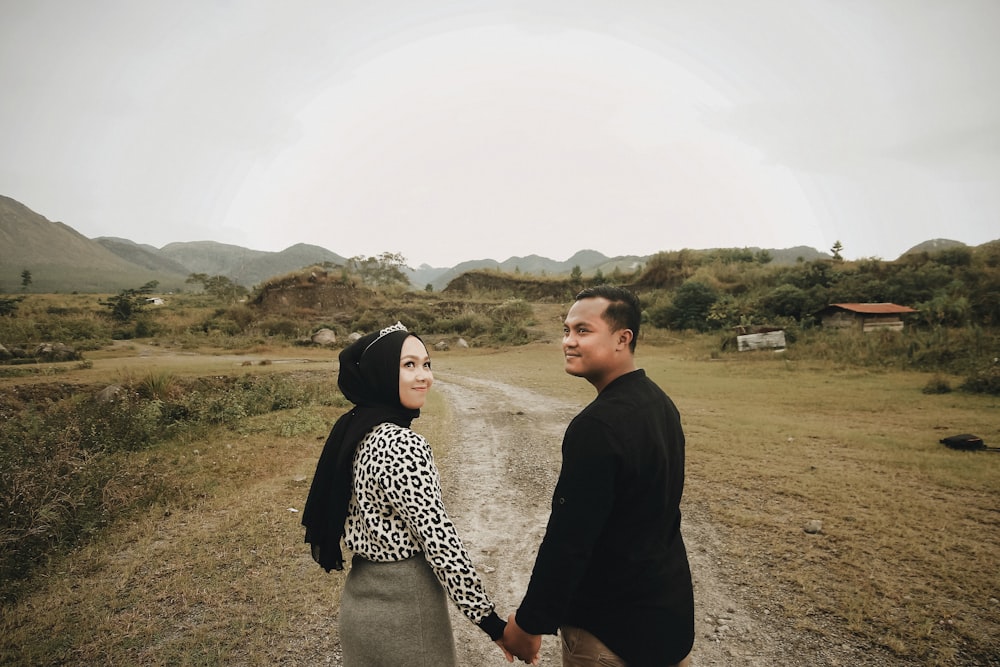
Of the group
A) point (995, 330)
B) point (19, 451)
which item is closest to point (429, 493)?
point (19, 451)

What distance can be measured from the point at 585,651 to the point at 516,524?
396 cm

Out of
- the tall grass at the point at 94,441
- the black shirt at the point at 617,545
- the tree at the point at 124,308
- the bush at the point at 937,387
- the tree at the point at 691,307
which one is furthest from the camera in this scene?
the tree at the point at 124,308

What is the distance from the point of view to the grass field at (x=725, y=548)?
137 inches

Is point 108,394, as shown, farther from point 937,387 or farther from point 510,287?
point 510,287

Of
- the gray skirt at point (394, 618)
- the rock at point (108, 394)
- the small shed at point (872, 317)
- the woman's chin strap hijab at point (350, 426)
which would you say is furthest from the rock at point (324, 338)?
the gray skirt at point (394, 618)

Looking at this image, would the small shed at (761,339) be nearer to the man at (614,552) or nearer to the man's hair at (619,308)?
the man's hair at (619,308)

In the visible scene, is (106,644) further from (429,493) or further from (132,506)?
(429,493)

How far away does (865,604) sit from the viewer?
3.83 meters

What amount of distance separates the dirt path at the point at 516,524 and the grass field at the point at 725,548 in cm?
40

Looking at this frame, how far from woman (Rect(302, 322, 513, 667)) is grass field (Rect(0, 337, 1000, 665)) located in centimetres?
210

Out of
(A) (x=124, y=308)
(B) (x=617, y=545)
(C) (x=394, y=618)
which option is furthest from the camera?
(A) (x=124, y=308)

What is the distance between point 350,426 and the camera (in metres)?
2.01

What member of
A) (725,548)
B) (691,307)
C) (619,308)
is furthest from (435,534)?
(691,307)

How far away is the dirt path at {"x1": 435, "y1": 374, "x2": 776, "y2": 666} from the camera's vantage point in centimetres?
350
